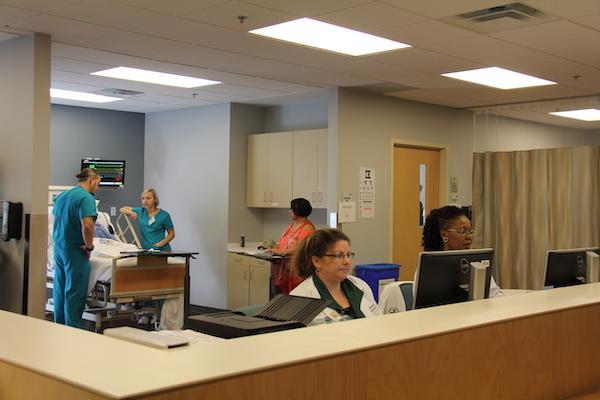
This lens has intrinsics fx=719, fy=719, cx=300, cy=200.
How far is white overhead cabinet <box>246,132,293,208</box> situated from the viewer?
8125mm

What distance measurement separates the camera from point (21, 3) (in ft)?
14.2

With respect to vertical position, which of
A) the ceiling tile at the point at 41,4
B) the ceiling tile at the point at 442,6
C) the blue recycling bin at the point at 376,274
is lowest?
the blue recycling bin at the point at 376,274

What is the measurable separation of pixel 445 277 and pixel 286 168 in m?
5.28

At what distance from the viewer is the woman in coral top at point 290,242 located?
6.56m

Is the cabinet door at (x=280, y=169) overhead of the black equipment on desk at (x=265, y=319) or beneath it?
overhead

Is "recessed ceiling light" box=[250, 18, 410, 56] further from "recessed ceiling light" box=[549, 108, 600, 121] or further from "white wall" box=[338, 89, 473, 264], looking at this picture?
"recessed ceiling light" box=[549, 108, 600, 121]

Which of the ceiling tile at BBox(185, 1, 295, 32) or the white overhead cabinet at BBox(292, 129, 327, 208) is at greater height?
the ceiling tile at BBox(185, 1, 295, 32)

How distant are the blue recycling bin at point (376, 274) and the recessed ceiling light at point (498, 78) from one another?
204 cm

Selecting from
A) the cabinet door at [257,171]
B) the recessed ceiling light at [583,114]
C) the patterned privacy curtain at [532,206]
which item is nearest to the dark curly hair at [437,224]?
the patterned privacy curtain at [532,206]

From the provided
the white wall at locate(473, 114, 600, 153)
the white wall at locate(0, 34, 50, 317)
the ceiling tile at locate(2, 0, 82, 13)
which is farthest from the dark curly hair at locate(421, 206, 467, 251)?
the white wall at locate(473, 114, 600, 153)

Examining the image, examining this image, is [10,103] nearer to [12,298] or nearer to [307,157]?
[12,298]

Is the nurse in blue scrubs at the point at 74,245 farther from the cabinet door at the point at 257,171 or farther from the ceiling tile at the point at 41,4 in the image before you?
the cabinet door at the point at 257,171

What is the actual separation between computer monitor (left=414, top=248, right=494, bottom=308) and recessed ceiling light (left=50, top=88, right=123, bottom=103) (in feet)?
19.1

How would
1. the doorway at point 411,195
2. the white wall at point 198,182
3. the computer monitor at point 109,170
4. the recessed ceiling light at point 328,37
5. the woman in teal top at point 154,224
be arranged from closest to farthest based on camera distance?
the recessed ceiling light at point 328,37
the woman in teal top at point 154,224
the doorway at point 411,195
the white wall at point 198,182
the computer monitor at point 109,170
